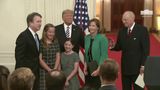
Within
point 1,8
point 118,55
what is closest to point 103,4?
point 118,55

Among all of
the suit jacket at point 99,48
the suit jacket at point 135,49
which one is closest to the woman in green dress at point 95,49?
the suit jacket at point 99,48

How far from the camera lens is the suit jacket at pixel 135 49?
5.79 m

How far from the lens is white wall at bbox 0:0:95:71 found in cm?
740

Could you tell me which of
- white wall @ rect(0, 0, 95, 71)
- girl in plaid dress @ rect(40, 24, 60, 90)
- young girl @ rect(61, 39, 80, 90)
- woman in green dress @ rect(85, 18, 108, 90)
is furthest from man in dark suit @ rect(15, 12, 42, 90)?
white wall @ rect(0, 0, 95, 71)

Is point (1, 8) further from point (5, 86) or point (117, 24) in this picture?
point (117, 24)

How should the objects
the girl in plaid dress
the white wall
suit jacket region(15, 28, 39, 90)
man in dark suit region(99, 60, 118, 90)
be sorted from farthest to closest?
the white wall < the girl in plaid dress < suit jacket region(15, 28, 39, 90) < man in dark suit region(99, 60, 118, 90)

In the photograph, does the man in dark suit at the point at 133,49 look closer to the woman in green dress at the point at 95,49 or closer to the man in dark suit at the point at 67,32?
the woman in green dress at the point at 95,49

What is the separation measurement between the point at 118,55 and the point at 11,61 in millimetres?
4711

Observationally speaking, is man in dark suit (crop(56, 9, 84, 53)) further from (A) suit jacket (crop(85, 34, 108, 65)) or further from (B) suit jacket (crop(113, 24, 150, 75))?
(B) suit jacket (crop(113, 24, 150, 75))

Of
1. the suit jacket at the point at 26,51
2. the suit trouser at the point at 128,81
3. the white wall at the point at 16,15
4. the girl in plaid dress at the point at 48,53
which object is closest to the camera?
the suit jacket at the point at 26,51

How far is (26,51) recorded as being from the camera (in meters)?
5.31

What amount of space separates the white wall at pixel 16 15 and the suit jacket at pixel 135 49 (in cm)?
199

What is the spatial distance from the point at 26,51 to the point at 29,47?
7 centimetres

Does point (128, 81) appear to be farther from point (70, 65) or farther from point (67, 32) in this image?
point (67, 32)
